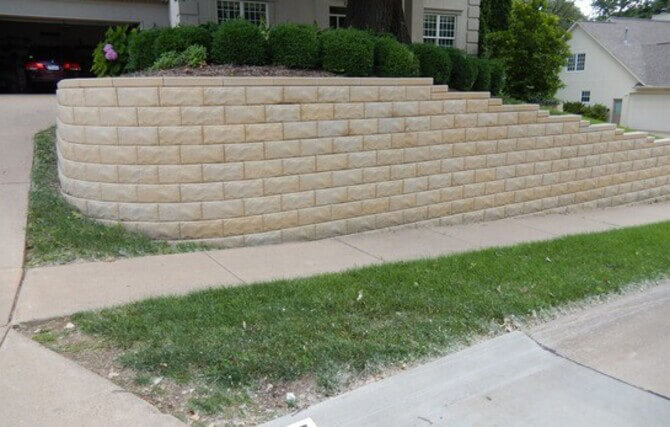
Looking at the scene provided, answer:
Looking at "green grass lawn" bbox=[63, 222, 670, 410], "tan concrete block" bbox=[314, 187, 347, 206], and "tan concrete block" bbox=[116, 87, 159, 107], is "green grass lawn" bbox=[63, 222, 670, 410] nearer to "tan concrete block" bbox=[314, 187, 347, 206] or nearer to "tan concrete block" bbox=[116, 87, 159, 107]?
"tan concrete block" bbox=[314, 187, 347, 206]

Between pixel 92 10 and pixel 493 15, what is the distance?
13564mm

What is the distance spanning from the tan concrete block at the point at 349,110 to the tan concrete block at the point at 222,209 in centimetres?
162

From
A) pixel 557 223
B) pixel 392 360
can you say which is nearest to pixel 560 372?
pixel 392 360

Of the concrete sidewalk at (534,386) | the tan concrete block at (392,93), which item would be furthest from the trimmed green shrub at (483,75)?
the concrete sidewalk at (534,386)

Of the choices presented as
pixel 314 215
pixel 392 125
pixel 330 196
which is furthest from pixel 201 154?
pixel 392 125

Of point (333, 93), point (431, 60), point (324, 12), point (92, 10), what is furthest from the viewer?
point (92, 10)

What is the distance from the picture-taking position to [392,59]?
846 cm

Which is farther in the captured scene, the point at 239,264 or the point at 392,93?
the point at 392,93

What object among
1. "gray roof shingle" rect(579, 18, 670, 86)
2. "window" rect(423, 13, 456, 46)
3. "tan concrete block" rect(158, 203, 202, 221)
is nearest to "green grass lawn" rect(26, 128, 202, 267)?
"tan concrete block" rect(158, 203, 202, 221)

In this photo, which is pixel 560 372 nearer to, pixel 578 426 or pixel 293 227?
pixel 578 426

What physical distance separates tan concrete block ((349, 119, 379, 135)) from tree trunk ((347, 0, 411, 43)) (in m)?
3.92

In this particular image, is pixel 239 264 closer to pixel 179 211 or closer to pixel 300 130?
pixel 179 211

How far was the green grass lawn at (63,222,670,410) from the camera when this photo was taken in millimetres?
3869

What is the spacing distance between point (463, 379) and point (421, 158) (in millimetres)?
4476
